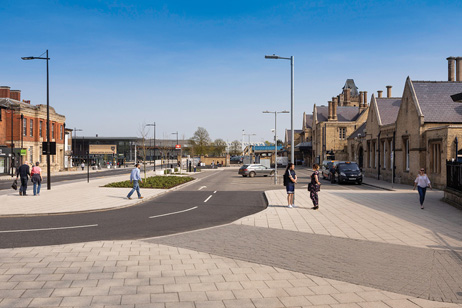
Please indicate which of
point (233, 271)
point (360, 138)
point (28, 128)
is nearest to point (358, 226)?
point (233, 271)

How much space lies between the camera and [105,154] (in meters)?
97.5

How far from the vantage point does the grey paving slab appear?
6113 millimetres

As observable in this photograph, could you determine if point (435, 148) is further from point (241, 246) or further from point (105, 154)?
point (105, 154)

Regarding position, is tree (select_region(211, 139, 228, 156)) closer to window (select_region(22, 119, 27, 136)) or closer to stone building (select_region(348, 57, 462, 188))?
window (select_region(22, 119, 27, 136))

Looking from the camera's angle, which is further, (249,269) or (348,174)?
(348,174)

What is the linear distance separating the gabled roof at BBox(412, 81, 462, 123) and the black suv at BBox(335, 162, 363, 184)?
661 centimetres

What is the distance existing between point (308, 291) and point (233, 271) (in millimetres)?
1470

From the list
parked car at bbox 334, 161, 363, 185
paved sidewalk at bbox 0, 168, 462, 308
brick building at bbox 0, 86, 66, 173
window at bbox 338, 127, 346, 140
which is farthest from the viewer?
window at bbox 338, 127, 346, 140

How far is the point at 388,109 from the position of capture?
131 feet

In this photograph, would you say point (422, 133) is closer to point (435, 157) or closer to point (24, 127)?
point (435, 157)

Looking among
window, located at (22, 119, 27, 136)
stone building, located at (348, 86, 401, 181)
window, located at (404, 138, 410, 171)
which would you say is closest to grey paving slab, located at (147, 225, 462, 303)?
window, located at (404, 138, 410, 171)

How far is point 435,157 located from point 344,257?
2200cm

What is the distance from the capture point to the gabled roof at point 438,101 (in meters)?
28.0

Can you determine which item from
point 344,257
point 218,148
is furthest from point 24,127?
point 218,148
